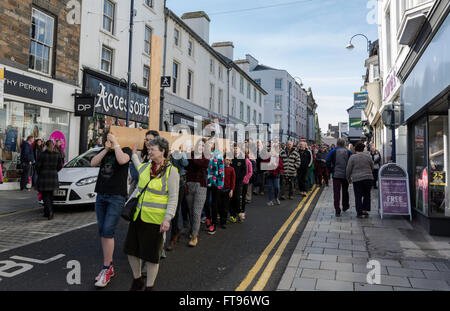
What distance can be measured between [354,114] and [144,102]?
134 feet

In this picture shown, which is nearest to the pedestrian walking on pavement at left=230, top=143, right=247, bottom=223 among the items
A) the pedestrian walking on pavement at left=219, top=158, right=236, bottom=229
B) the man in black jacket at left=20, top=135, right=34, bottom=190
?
the pedestrian walking on pavement at left=219, top=158, right=236, bottom=229

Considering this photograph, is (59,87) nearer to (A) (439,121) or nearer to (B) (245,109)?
(A) (439,121)

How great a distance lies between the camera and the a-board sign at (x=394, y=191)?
27.0 feet

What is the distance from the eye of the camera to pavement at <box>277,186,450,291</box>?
3.95m

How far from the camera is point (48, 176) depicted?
7562 mm

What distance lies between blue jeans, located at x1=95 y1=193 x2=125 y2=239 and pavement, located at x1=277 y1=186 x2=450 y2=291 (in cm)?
209

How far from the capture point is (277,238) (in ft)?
20.5

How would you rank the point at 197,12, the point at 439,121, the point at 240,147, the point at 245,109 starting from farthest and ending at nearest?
the point at 245,109 < the point at 197,12 < the point at 240,147 < the point at 439,121

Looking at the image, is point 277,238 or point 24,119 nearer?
point 277,238

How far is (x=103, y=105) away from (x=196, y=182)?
12.6 meters

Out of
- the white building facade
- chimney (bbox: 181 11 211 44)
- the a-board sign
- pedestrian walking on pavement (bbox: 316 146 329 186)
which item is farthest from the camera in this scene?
chimney (bbox: 181 11 211 44)

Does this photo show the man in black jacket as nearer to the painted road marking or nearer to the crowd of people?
the crowd of people
